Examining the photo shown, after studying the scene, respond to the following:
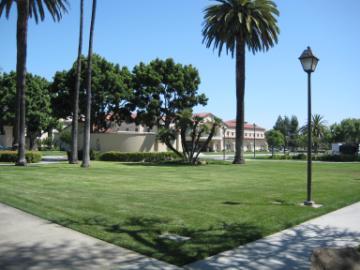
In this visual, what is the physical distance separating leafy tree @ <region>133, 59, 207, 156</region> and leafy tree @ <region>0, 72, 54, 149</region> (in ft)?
39.1

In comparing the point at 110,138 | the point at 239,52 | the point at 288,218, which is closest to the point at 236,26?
the point at 239,52

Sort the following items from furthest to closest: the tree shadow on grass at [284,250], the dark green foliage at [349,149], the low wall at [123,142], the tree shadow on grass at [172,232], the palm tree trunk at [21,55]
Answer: the dark green foliage at [349,149] < the low wall at [123,142] < the palm tree trunk at [21,55] < the tree shadow on grass at [172,232] < the tree shadow on grass at [284,250]

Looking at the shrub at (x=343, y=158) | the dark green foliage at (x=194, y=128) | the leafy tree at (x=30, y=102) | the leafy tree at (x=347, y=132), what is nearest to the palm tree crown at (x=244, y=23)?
the dark green foliage at (x=194, y=128)

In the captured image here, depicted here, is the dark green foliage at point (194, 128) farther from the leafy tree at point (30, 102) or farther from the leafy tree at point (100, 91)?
the leafy tree at point (30, 102)

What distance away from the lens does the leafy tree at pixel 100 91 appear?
137 feet

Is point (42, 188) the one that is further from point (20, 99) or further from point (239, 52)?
point (239, 52)

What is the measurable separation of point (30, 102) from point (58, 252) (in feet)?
160

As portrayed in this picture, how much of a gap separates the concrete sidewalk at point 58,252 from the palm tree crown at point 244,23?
90.1 feet

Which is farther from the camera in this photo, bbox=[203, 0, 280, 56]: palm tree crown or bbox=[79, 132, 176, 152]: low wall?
bbox=[79, 132, 176, 152]: low wall

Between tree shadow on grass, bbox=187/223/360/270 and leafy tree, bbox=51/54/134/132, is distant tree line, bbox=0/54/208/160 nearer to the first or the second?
leafy tree, bbox=51/54/134/132

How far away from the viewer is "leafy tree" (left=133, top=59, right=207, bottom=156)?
152ft

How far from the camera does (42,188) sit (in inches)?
499

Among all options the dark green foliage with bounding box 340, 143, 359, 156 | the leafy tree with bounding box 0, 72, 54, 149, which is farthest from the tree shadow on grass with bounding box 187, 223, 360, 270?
the dark green foliage with bounding box 340, 143, 359, 156

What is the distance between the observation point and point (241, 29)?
3212 cm
